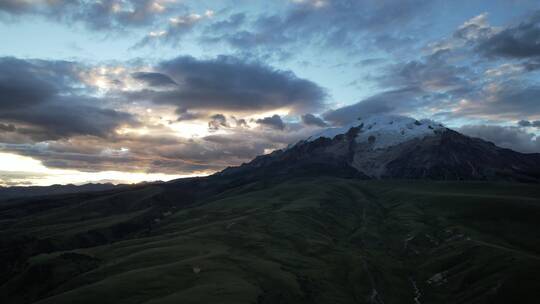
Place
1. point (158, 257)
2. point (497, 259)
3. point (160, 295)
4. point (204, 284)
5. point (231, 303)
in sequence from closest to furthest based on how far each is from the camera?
point (231, 303)
point (160, 295)
point (204, 284)
point (497, 259)
point (158, 257)

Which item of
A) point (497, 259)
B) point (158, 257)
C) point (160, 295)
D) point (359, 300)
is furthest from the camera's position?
point (158, 257)

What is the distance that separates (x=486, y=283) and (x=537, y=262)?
2137cm

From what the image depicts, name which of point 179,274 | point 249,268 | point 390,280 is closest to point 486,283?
point 390,280

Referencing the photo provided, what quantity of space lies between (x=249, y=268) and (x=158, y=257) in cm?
4176

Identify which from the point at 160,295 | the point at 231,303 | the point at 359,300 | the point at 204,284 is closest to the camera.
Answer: the point at 231,303

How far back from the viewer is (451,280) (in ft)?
584

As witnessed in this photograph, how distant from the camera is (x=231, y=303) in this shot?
127812mm

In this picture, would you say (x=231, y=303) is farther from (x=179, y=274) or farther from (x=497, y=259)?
(x=497, y=259)

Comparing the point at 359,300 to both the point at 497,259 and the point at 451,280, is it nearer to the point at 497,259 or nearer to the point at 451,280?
the point at 451,280

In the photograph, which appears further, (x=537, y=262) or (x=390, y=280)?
(x=390, y=280)

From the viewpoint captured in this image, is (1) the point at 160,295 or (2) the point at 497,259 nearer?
(1) the point at 160,295

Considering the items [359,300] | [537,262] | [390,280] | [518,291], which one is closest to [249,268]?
[359,300]

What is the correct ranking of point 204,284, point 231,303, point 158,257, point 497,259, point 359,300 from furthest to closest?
point 158,257 < point 497,259 < point 359,300 < point 204,284 < point 231,303

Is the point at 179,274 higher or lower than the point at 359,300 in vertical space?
higher
